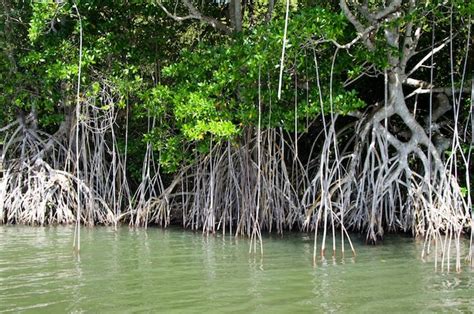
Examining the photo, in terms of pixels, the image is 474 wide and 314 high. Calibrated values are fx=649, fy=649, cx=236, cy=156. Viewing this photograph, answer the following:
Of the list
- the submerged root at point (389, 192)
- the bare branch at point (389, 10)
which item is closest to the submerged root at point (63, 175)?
the submerged root at point (389, 192)

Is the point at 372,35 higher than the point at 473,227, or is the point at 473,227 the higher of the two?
the point at 372,35

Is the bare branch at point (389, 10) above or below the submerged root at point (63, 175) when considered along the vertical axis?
above

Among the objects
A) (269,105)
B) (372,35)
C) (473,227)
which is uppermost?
(372,35)

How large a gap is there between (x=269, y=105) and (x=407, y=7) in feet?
6.23

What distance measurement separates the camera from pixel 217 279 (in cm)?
515

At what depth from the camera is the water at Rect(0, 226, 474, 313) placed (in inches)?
171

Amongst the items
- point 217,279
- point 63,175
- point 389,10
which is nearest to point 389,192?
point 389,10

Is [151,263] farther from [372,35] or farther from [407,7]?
Answer: [407,7]

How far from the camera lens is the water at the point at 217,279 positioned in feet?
14.2

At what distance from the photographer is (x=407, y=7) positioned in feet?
24.0

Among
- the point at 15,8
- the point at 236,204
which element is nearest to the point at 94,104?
the point at 15,8

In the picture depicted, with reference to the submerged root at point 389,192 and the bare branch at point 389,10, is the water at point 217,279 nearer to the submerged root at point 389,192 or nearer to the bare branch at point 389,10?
the submerged root at point 389,192

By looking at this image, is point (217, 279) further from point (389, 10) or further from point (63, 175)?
point (63, 175)

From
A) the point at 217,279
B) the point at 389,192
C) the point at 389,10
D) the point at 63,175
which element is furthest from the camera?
the point at 63,175
